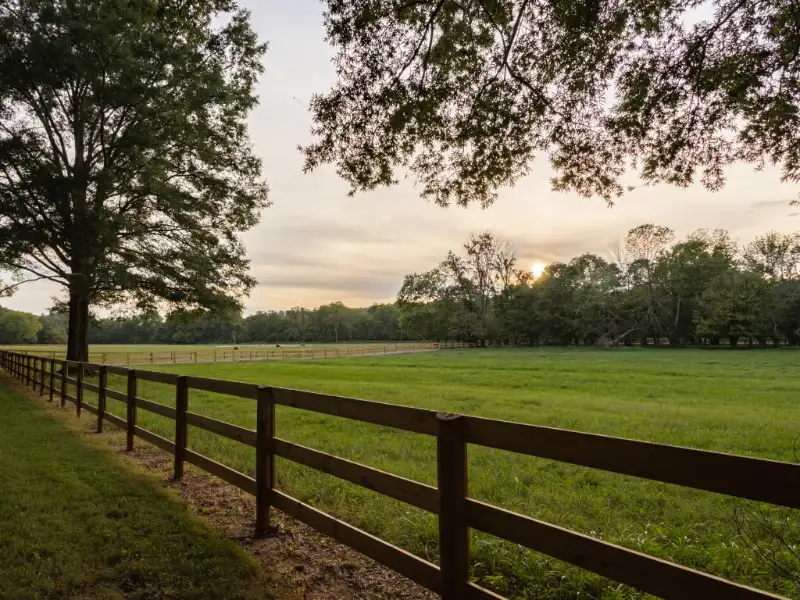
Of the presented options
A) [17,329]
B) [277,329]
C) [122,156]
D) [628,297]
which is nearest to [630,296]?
[628,297]

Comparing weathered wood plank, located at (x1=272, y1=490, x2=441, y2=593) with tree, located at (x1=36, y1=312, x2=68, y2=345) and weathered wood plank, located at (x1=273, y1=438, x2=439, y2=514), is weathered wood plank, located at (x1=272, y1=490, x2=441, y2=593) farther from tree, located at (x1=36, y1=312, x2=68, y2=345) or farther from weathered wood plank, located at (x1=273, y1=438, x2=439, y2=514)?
tree, located at (x1=36, y1=312, x2=68, y2=345)

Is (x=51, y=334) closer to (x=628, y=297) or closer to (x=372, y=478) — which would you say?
(x=628, y=297)

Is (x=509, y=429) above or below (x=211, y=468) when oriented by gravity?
above

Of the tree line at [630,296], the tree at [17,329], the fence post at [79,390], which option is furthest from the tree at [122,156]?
the tree at [17,329]

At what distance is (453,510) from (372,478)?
0.82 metres

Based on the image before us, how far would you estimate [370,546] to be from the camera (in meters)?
3.47

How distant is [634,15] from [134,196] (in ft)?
67.2

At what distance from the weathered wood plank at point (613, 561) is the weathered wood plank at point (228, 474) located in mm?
2770

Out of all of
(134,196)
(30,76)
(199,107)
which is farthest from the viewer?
(134,196)

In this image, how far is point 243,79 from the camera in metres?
21.3

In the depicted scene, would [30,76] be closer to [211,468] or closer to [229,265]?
[229,265]

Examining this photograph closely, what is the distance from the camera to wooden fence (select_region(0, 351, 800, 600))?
184 centimetres

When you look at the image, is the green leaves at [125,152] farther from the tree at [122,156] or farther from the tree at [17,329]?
the tree at [17,329]

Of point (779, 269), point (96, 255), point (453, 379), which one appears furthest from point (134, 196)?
point (779, 269)
